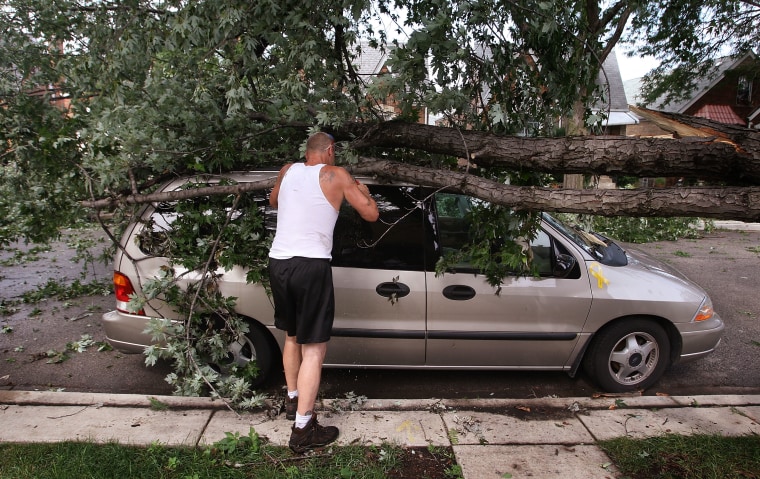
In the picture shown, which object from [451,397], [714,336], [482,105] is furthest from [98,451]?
[714,336]

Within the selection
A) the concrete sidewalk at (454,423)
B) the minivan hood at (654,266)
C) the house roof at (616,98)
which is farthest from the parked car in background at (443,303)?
the house roof at (616,98)

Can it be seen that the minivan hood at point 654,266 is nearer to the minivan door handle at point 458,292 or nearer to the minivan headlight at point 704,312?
the minivan headlight at point 704,312

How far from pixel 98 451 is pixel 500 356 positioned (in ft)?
9.08

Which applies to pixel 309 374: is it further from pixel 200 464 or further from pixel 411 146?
pixel 411 146

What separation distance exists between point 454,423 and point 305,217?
5.60ft

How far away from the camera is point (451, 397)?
397cm

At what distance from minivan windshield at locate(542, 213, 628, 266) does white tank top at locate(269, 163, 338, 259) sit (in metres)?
1.88

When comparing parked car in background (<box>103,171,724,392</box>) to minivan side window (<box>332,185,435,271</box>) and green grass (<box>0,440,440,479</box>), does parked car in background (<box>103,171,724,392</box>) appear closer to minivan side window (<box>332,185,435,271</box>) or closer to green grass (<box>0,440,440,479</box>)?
minivan side window (<box>332,185,435,271</box>)

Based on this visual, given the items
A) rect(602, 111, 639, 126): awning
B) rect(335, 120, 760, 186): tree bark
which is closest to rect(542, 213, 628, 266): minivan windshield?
rect(335, 120, 760, 186): tree bark

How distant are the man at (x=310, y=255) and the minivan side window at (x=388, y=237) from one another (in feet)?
1.99

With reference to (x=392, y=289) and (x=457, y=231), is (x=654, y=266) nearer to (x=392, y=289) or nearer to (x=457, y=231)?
(x=457, y=231)

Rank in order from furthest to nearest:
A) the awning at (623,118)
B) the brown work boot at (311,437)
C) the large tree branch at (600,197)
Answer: the awning at (623,118) → the brown work boot at (311,437) → the large tree branch at (600,197)

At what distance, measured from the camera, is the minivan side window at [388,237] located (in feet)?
11.9

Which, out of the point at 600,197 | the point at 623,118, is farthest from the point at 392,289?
the point at 623,118
